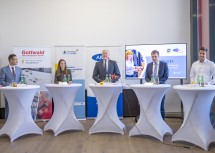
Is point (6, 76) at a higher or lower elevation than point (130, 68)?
lower

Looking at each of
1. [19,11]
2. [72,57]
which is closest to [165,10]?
[72,57]

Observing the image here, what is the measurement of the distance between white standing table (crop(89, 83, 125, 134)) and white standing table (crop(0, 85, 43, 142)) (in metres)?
1.05

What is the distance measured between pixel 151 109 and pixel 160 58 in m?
1.93

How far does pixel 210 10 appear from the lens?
4715mm

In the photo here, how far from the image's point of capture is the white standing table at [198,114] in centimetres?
328

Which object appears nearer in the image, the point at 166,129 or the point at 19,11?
the point at 166,129

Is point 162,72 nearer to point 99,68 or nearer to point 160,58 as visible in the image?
point 160,58

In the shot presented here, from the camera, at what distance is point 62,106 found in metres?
4.17

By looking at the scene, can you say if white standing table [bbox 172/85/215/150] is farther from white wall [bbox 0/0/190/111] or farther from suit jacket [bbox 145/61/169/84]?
white wall [bbox 0/0/190/111]

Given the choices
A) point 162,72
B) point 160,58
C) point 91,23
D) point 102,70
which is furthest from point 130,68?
point 91,23

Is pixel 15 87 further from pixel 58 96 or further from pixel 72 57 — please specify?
pixel 72 57

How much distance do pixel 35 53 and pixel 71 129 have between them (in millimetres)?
2067

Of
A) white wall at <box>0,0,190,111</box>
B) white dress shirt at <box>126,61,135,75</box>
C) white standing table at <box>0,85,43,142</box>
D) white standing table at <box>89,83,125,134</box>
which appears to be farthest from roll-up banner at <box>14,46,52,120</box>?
white dress shirt at <box>126,61,135,75</box>

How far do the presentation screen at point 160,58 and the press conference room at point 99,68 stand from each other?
0.02 metres
